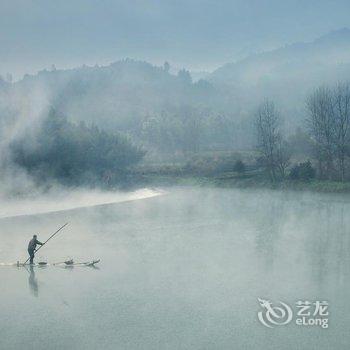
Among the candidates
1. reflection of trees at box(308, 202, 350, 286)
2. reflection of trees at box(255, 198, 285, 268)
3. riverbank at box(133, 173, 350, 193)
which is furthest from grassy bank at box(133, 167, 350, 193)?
reflection of trees at box(308, 202, 350, 286)

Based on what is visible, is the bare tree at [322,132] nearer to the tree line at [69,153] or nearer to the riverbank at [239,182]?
the riverbank at [239,182]

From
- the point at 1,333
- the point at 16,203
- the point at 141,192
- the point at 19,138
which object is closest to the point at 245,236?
the point at 1,333

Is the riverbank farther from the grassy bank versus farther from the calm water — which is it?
the calm water

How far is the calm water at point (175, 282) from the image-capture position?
2488 centimetres

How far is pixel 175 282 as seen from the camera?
33875mm

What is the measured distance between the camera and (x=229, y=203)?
79.8m

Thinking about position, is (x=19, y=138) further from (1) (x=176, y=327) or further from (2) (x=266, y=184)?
(1) (x=176, y=327)

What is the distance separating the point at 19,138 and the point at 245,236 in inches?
2439

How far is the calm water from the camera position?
81.6ft

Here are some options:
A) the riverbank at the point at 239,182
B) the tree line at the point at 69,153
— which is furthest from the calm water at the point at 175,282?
the tree line at the point at 69,153

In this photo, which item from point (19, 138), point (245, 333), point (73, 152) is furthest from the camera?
point (73, 152)

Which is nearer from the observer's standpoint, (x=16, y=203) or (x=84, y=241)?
(x=84, y=241)

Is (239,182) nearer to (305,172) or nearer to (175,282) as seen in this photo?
(305,172)

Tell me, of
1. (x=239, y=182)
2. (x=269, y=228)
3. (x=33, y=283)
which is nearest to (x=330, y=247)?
(x=269, y=228)
